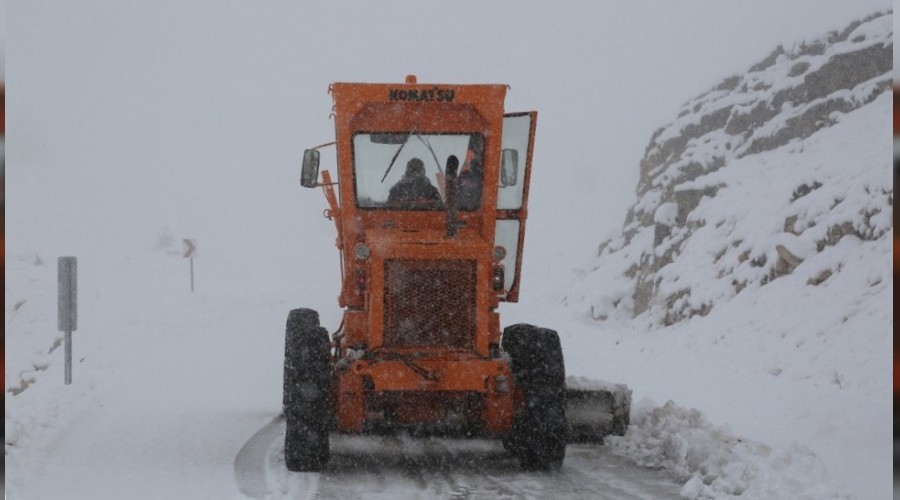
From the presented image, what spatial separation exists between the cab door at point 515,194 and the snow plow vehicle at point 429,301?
0.04ft

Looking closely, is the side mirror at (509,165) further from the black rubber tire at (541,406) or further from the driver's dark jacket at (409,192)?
the black rubber tire at (541,406)

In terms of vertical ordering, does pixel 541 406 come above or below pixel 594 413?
above

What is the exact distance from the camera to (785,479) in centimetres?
643

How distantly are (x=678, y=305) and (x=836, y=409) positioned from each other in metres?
8.53

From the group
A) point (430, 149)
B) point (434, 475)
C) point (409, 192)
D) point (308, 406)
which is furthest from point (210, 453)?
point (430, 149)

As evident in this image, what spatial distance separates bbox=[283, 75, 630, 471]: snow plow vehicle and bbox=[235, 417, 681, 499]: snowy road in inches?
9.6

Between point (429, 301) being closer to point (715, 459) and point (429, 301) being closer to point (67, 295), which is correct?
point (715, 459)

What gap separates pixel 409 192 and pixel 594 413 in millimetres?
2422

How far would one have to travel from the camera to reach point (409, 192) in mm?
8680

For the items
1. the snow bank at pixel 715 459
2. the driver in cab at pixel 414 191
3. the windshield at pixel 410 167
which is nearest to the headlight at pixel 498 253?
the windshield at pixel 410 167

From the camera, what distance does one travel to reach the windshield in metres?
8.67

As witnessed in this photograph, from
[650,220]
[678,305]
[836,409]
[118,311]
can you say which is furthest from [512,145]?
[118,311]

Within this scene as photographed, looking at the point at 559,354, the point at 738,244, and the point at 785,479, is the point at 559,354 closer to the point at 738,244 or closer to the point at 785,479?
the point at 785,479

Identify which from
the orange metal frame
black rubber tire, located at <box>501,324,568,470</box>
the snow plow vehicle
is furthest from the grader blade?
the orange metal frame
